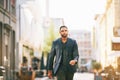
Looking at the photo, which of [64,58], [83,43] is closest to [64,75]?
[64,58]

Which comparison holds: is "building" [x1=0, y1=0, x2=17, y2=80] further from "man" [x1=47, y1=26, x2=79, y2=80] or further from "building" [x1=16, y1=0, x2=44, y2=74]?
"man" [x1=47, y1=26, x2=79, y2=80]

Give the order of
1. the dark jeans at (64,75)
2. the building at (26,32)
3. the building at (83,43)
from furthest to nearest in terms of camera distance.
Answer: the building at (83,43) → the building at (26,32) → the dark jeans at (64,75)

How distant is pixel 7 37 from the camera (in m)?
27.5

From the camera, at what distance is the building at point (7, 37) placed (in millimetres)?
23672

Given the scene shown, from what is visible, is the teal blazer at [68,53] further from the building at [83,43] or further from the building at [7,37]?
the building at [83,43]

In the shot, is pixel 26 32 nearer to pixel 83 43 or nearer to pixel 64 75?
pixel 64 75

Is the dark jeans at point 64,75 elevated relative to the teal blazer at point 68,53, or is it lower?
lower

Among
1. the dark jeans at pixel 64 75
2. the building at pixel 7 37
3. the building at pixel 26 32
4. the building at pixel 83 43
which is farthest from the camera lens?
the building at pixel 83 43

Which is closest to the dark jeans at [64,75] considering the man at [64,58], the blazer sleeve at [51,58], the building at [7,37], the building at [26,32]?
the man at [64,58]

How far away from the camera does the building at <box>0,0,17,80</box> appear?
23.7m

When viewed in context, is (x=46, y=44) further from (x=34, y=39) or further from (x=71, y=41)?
(x=71, y=41)

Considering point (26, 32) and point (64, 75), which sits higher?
point (26, 32)

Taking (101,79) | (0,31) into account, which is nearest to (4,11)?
(0,31)

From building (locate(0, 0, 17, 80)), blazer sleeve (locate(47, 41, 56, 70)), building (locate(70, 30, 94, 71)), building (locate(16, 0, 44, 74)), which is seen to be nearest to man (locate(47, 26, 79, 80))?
blazer sleeve (locate(47, 41, 56, 70))
